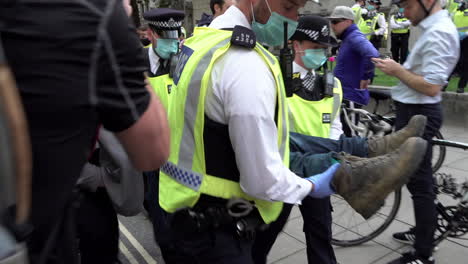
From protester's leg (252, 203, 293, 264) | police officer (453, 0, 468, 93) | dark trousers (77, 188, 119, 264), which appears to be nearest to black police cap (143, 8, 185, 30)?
dark trousers (77, 188, 119, 264)

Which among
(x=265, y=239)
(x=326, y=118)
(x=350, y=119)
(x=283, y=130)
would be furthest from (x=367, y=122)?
(x=283, y=130)

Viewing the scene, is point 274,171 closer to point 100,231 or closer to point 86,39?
point 86,39

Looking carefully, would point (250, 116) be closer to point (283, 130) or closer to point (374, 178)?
point (283, 130)

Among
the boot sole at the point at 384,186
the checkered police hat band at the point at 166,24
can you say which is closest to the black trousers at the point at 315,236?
the boot sole at the point at 384,186

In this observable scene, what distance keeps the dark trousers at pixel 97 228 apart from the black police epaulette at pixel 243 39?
1256 millimetres

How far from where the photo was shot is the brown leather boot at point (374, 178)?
1672mm

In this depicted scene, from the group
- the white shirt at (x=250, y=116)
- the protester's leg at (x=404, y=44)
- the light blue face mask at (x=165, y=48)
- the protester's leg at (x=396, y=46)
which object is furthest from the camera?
the protester's leg at (x=396, y=46)

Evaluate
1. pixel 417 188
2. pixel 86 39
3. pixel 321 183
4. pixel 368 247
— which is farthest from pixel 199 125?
pixel 368 247

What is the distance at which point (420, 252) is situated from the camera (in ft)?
9.04

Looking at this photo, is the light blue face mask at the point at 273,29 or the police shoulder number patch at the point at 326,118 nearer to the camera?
the light blue face mask at the point at 273,29

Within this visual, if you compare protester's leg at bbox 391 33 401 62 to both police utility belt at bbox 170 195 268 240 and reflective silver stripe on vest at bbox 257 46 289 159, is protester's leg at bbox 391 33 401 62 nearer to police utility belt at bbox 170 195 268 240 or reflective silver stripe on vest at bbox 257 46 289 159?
reflective silver stripe on vest at bbox 257 46 289 159

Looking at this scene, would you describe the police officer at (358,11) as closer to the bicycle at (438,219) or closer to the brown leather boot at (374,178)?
the bicycle at (438,219)

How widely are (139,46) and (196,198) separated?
80 centimetres

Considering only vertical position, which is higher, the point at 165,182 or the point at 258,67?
the point at 258,67
